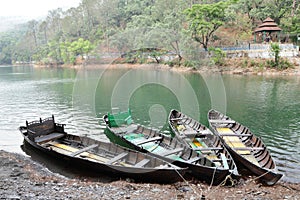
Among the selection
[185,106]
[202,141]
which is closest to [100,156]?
[202,141]

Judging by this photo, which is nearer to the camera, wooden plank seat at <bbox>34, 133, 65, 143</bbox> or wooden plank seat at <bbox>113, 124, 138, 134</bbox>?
wooden plank seat at <bbox>34, 133, 65, 143</bbox>

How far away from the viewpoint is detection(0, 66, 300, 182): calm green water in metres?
18.8

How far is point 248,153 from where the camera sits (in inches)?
539

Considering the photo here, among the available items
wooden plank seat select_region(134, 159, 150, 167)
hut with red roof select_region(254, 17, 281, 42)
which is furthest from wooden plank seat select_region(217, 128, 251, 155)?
hut with red roof select_region(254, 17, 281, 42)

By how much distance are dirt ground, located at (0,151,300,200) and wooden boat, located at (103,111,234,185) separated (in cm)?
54

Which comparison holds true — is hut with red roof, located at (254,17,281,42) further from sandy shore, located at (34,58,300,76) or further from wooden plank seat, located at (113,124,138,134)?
wooden plank seat, located at (113,124,138,134)

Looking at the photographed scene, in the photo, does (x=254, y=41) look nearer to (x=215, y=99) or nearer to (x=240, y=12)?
(x=240, y=12)

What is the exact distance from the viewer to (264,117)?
23125 millimetres

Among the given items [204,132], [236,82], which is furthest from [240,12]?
[204,132]

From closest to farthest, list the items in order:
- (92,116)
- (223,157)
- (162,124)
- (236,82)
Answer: (223,157), (162,124), (92,116), (236,82)

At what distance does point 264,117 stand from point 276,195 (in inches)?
538

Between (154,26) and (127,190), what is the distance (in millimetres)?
64666

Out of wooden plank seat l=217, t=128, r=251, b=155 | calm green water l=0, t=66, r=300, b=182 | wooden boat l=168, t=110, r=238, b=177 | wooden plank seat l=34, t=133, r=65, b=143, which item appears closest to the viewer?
wooden boat l=168, t=110, r=238, b=177

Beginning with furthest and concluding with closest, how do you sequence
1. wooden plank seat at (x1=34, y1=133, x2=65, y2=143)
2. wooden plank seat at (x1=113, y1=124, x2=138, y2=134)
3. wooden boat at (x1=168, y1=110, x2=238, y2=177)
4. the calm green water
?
the calm green water → wooden plank seat at (x1=113, y1=124, x2=138, y2=134) → wooden plank seat at (x1=34, y1=133, x2=65, y2=143) → wooden boat at (x1=168, y1=110, x2=238, y2=177)
